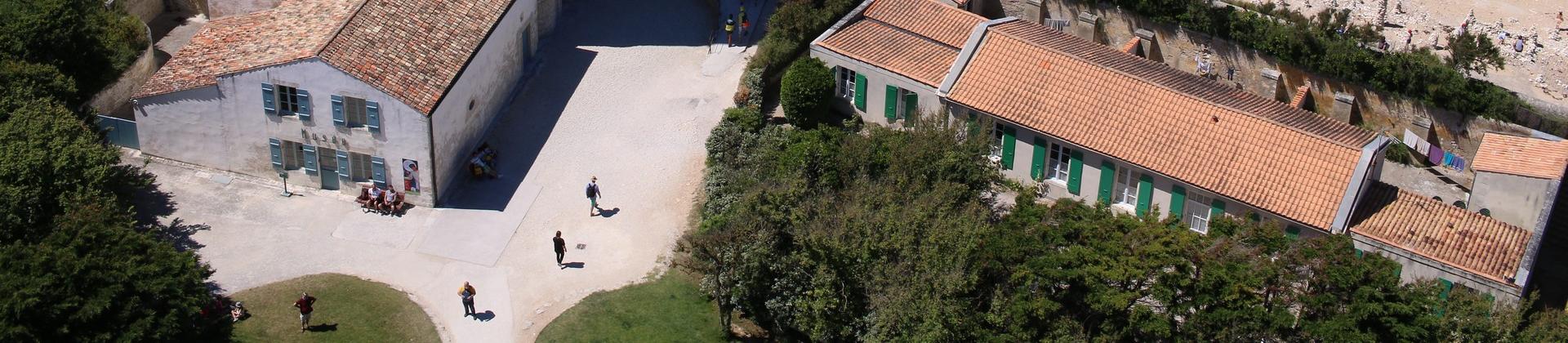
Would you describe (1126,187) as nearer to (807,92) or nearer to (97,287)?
(807,92)

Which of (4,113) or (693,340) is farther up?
(4,113)

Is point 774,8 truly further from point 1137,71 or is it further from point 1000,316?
point 1000,316

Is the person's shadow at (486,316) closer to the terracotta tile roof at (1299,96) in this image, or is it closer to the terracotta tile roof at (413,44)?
the terracotta tile roof at (413,44)

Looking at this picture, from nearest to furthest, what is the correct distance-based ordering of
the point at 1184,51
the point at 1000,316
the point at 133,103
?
the point at 1000,316
the point at 133,103
the point at 1184,51

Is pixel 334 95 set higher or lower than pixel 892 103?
higher

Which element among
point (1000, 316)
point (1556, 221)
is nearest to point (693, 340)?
point (1000, 316)

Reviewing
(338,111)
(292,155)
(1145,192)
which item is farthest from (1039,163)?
(292,155)
